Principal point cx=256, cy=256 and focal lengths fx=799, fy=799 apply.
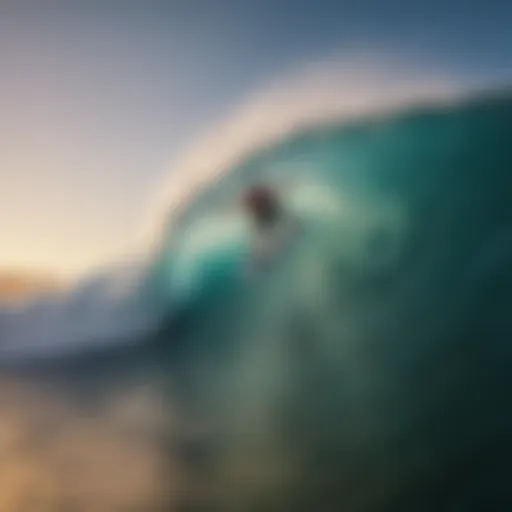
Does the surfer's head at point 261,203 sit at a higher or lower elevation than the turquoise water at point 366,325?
higher

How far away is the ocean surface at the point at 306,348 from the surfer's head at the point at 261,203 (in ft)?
0.06

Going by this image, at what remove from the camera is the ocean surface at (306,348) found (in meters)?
1.20

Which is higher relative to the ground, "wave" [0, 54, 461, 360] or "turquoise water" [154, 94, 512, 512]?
"wave" [0, 54, 461, 360]

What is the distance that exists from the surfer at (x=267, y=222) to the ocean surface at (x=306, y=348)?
0.05ft

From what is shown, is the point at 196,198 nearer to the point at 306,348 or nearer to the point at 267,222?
the point at 267,222

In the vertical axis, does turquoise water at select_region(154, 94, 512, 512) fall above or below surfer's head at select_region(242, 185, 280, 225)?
below

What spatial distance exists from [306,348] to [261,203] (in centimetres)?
24

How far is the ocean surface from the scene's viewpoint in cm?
120

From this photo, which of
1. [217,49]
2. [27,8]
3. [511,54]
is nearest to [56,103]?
[27,8]

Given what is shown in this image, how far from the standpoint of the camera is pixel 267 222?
1257mm

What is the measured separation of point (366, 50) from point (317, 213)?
275 mm

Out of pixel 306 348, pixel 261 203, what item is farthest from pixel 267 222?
pixel 306 348

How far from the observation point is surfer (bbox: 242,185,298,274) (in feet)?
4.10

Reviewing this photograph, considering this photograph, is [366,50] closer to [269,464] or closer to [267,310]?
[267,310]
